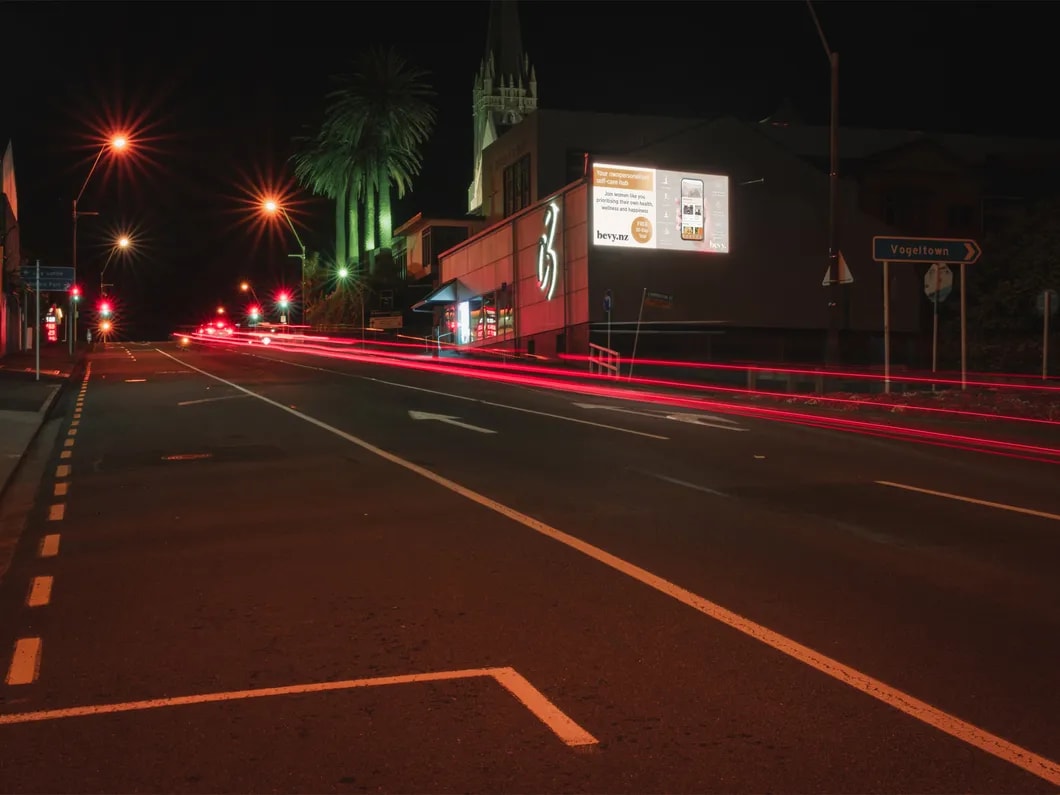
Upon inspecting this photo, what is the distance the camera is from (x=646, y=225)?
41031mm

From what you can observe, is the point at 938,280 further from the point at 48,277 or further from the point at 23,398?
the point at 48,277

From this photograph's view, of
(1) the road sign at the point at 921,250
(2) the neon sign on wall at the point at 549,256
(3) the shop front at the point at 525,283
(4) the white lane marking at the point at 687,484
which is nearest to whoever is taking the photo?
(4) the white lane marking at the point at 687,484

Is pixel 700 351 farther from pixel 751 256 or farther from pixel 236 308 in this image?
pixel 236 308

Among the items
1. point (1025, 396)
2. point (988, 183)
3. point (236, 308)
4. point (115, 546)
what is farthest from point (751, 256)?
point (236, 308)

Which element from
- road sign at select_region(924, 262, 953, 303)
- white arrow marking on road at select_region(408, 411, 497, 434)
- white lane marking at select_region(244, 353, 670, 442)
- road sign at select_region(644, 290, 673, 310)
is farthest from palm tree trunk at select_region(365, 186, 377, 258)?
white arrow marking on road at select_region(408, 411, 497, 434)

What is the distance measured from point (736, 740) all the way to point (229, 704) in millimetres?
2471

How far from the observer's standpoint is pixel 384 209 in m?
72.1

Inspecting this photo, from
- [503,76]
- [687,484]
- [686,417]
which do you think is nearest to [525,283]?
[686,417]

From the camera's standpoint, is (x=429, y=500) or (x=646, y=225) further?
(x=646, y=225)

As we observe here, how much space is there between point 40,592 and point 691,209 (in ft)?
120

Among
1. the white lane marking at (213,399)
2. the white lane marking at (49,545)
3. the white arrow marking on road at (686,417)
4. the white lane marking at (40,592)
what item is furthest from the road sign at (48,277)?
the white lane marking at (40,592)

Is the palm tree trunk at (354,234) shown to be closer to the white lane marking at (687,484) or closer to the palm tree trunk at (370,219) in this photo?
the palm tree trunk at (370,219)

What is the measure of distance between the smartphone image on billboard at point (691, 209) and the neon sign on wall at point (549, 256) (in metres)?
4.86

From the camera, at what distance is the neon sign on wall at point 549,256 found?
43.1m
